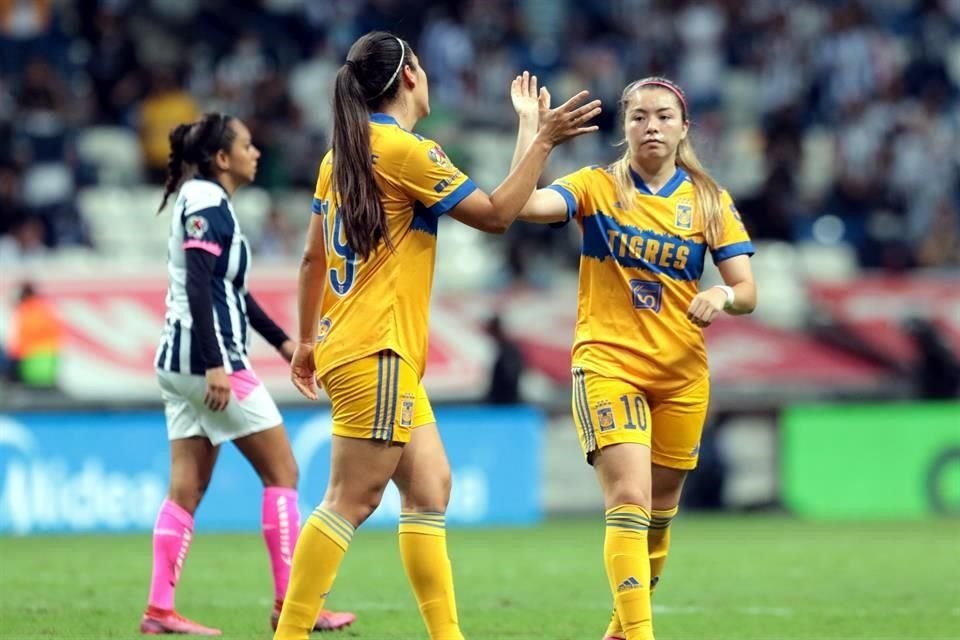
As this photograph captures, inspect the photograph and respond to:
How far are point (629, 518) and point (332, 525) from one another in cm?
120

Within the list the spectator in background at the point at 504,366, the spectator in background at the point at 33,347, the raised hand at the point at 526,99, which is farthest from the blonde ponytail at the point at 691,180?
the spectator in background at the point at 33,347

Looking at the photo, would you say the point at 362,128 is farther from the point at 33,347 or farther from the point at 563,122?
the point at 33,347

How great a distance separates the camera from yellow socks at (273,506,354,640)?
20.1 ft

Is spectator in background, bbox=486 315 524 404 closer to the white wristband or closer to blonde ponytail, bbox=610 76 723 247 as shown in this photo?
blonde ponytail, bbox=610 76 723 247

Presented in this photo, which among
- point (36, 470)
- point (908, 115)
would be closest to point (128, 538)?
point (36, 470)

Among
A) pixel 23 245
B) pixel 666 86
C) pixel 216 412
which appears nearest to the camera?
pixel 666 86

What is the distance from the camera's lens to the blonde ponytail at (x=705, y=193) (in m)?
7.14

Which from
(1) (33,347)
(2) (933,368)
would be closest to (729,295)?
(1) (33,347)

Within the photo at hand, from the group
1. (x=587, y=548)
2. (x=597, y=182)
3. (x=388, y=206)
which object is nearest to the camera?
(x=388, y=206)

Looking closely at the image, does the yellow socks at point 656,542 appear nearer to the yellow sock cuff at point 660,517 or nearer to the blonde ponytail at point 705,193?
the yellow sock cuff at point 660,517

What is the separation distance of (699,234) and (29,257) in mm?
11271

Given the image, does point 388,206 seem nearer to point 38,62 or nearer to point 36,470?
point 36,470

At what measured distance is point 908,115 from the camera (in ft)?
70.4

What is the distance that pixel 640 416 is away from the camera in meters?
6.92
